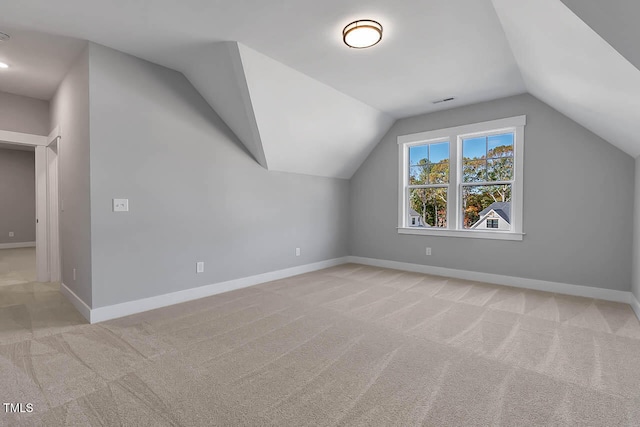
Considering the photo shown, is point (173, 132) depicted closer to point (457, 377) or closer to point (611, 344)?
point (457, 377)

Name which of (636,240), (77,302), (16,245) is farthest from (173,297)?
(16,245)

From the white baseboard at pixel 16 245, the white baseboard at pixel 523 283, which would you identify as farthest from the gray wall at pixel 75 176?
the white baseboard at pixel 16 245

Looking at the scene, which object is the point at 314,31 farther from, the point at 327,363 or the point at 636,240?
the point at 636,240

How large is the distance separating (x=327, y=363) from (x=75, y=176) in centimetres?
316

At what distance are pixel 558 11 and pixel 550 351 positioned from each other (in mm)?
2306

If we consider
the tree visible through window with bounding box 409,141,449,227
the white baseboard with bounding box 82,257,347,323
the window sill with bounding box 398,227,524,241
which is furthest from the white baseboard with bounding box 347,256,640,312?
the white baseboard with bounding box 82,257,347,323

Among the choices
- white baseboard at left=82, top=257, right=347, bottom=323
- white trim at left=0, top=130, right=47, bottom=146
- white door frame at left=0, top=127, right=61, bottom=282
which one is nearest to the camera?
white baseboard at left=82, top=257, right=347, bottom=323

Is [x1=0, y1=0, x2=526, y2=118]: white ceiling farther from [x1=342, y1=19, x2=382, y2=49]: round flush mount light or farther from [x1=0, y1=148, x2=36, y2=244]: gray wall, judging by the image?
[x1=0, y1=148, x2=36, y2=244]: gray wall

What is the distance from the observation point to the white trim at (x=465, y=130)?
13.3ft

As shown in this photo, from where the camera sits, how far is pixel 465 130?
176 inches

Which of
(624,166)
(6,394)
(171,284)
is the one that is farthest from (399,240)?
(6,394)

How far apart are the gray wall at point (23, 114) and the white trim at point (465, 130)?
5.34 meters

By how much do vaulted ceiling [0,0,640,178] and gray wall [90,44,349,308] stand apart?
0.25 m

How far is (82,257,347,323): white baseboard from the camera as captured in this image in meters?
2.82
